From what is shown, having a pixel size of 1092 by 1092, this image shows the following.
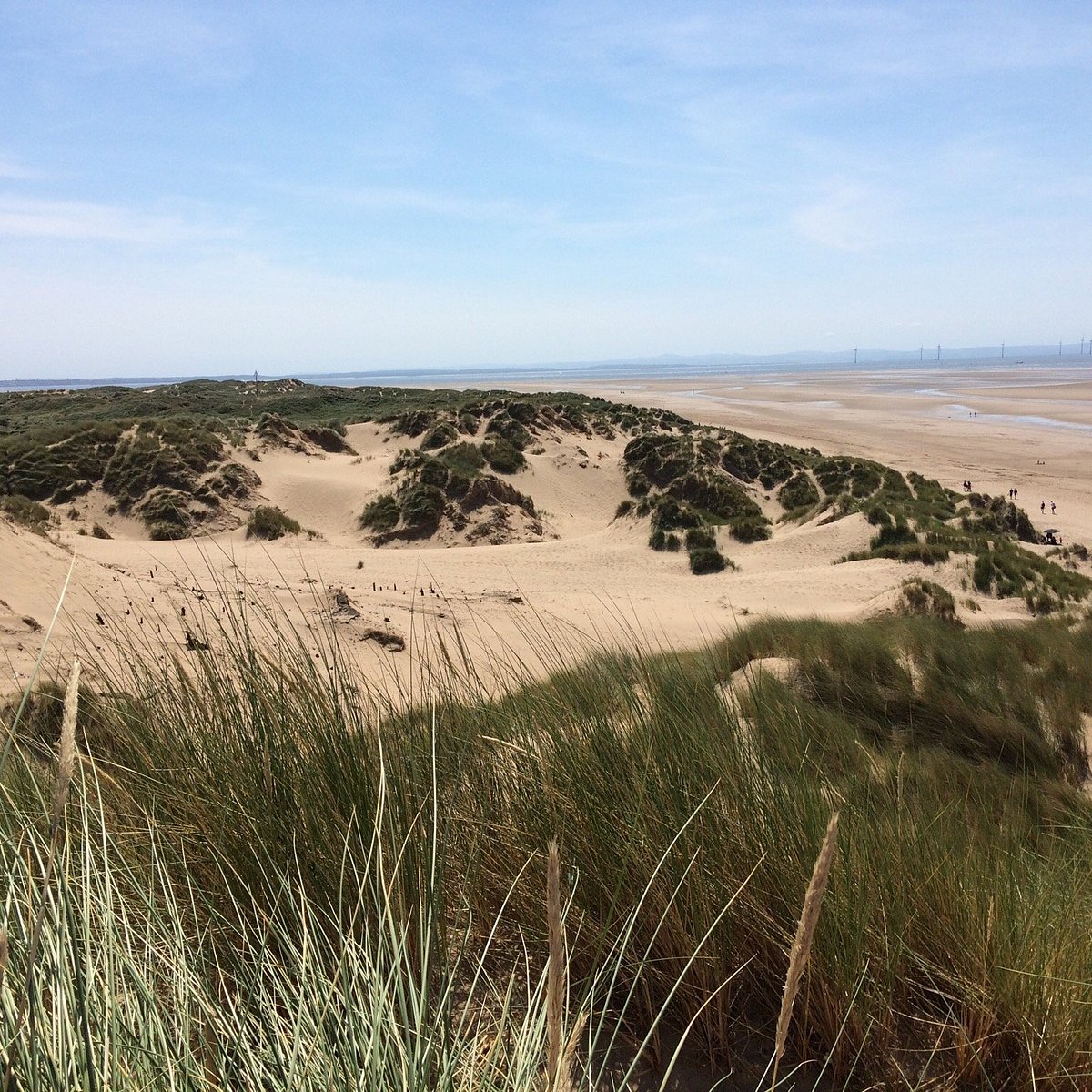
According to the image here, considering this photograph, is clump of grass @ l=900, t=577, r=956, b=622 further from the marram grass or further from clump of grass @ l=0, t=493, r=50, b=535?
clump of grass @ l=0, t=493, r=50, b=535

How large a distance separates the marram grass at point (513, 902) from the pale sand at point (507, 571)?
470 millimetres

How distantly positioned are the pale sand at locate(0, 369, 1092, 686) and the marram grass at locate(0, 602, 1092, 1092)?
470 mm

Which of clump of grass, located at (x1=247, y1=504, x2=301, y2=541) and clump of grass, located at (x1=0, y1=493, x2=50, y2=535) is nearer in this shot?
clump of grass, located at (x1=0, y1=493, x2=50, y2=535)

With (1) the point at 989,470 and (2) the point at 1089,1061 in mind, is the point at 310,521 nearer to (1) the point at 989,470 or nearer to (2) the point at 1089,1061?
(2) the point at 1089,1061

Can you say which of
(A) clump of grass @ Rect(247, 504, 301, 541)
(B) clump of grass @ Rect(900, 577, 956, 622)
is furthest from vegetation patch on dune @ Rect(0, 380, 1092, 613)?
(B) clump of grass @ Rect(900, 577, 956, 622)

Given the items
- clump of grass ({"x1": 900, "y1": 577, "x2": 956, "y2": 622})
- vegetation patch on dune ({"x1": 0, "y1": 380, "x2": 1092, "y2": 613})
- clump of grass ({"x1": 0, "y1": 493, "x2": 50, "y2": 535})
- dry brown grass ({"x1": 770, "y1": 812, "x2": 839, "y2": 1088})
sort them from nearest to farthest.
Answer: dry brown grass ({"x1": 770, "y1": 812, "x2": 839, "y2": 1088}) < clump of grass ({"x1": 900, "y1": 577, "x2": 956, "y2": 622}) < clump of grass ({"x1": 0, "y1": 493, "x2": 50, "y2": 535}) < vegetation patch on dune ({"x1": 0, "y1": 380, "x2": 1092, "y2": 613})

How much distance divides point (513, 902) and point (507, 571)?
12.6 m

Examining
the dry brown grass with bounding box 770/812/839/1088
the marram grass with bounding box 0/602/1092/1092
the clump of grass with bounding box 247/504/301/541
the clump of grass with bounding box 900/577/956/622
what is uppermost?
the dry brown grass with bounding box 770/812/839/1088

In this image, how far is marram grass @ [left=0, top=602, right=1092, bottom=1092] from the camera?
54.2 inches

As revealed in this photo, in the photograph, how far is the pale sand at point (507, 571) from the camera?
761cm

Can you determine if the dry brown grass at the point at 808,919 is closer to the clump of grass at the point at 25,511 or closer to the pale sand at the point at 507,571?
the pale sand at the point at 507,571

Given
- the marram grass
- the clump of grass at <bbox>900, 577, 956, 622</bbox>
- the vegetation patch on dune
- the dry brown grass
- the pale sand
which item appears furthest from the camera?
the vegetation patch on dune

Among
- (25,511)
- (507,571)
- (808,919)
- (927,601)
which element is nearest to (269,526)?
(25,511)

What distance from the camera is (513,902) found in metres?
2.21
